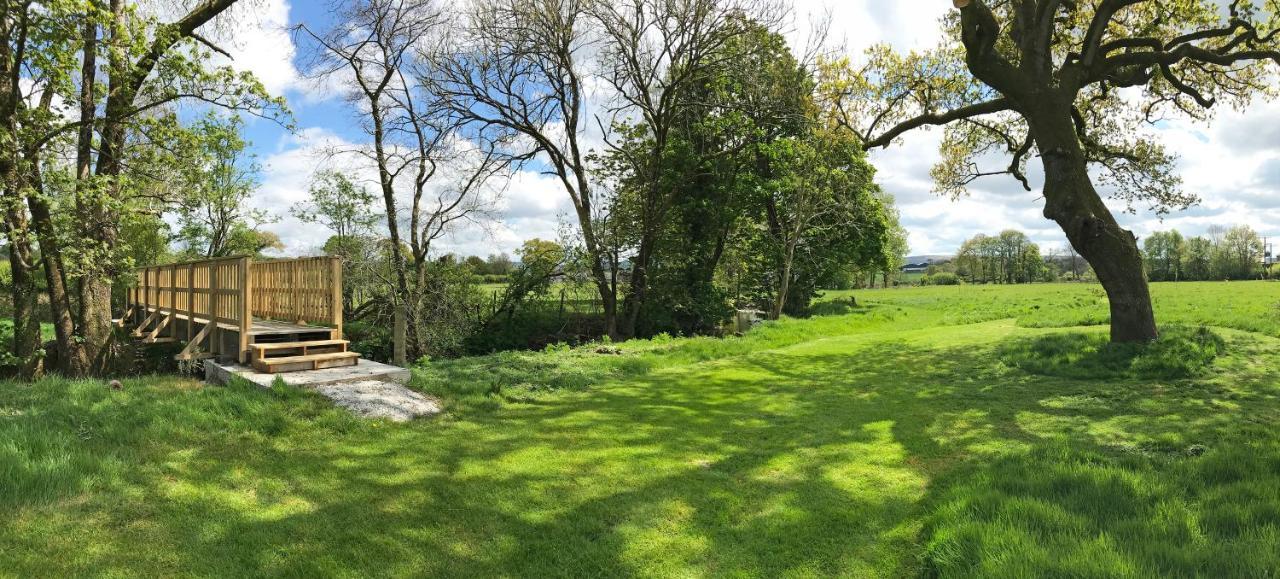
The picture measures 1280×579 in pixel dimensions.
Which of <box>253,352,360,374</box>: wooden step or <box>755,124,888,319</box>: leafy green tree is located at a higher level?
<box>755,124,888,319</box>: leafy green tree

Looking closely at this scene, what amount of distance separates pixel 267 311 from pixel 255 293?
29.1 inches

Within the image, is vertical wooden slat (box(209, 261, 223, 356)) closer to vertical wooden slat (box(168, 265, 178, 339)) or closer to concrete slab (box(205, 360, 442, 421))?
concrete slab (box(205, 360, 442, 421))

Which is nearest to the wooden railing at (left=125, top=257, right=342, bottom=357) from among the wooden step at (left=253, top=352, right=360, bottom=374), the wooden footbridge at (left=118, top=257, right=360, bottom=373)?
the wooden footbridge at (left=118, top=257, right=360, bottom=373)

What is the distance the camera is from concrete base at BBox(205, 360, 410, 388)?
7195mm

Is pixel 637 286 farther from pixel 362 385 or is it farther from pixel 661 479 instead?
pixel 661 479

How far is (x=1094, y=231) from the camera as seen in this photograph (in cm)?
960

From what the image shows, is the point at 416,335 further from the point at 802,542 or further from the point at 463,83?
the point at 802,542

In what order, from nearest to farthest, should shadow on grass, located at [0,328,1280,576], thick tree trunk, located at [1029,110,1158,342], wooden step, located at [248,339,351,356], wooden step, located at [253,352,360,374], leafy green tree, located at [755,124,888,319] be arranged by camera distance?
shadow on grass, located at [0,328,1280,576] < wooden step, located at [253,352,360,374] < wooden step, located at [248,339,351,356] < thick tree trunk, located at [1029,110,1158,342] < leafy green tree, located at [755,124,888,319]

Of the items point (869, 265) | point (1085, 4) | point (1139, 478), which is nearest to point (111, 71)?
point (1139, 478)

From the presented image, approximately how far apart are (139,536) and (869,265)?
3113cm

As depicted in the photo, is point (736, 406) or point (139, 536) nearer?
point (139, 536)

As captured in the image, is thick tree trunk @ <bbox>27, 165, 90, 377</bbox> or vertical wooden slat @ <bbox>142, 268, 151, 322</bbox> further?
vertical wooden slat @ <bbox>142, 268, 151, 322</bbox>

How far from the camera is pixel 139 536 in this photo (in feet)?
11.2

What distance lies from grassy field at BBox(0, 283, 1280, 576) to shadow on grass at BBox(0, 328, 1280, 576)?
21 mm
